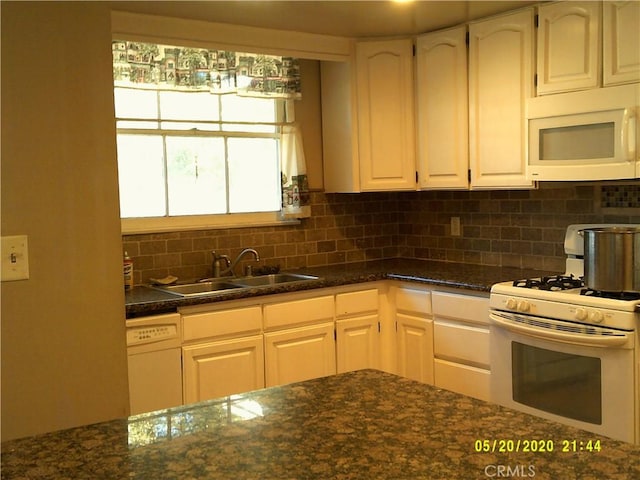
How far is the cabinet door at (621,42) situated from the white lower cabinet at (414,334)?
142 centimetres

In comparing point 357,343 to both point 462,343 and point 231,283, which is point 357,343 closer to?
point 462,343

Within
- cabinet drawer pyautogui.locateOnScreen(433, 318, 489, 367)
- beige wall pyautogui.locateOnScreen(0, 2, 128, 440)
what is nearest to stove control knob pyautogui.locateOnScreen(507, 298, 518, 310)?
cabinet drawer pyautogui.locateOnScreen(433, 318, 489, 367)

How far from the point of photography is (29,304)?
6.64 ft

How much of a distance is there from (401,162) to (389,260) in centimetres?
78

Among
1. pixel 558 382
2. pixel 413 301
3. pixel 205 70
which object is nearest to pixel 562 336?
pixel 558 382

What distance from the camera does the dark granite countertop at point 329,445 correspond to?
115 cm

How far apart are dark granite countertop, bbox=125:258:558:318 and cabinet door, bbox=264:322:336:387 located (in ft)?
0.77

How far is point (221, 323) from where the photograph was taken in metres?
3.34

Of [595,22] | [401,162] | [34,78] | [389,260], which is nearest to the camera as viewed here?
[34,78]

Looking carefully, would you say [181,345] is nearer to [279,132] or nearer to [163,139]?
[163,139]

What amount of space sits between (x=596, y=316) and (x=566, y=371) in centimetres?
29

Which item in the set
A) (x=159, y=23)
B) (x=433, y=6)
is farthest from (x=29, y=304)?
(x=433, y=6)

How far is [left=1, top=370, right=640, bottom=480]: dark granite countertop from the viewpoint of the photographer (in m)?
1.15

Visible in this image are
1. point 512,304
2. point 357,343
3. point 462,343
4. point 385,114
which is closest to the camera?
point 512,304
